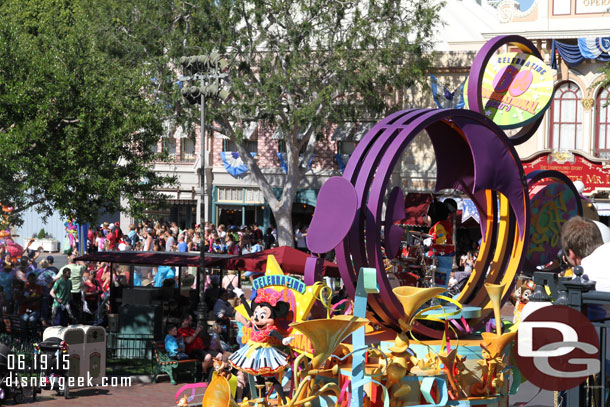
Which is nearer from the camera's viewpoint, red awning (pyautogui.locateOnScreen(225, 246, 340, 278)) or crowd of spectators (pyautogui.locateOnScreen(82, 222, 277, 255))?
red awning (pyautogui.locateOnScreen(225, 246, 340, 278))

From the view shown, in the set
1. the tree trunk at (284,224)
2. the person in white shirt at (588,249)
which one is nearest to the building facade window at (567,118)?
the tree trunk at (284,224)

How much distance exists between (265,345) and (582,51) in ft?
80.0

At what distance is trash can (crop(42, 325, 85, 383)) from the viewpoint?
12727 mm

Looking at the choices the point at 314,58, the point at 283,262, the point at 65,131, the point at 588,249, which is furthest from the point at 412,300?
the point at 314,58

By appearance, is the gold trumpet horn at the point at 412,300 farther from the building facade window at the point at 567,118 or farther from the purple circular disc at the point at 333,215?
the building facade window at the point at 567,118

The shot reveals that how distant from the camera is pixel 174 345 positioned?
13.9 metres

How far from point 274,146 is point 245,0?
361 inches

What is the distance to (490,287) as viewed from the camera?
947cm

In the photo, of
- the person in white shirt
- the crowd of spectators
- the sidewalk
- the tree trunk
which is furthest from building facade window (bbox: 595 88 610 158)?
the person in white shirt

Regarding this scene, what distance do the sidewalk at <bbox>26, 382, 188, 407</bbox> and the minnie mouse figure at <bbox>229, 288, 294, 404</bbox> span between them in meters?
4.20

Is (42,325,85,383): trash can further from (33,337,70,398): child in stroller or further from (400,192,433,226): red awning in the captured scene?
(400,192,433,226): red awning

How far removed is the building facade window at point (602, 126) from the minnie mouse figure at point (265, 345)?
2451 cm

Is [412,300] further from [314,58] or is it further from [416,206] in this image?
[416,206]

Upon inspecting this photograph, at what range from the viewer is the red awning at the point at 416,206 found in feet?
104
